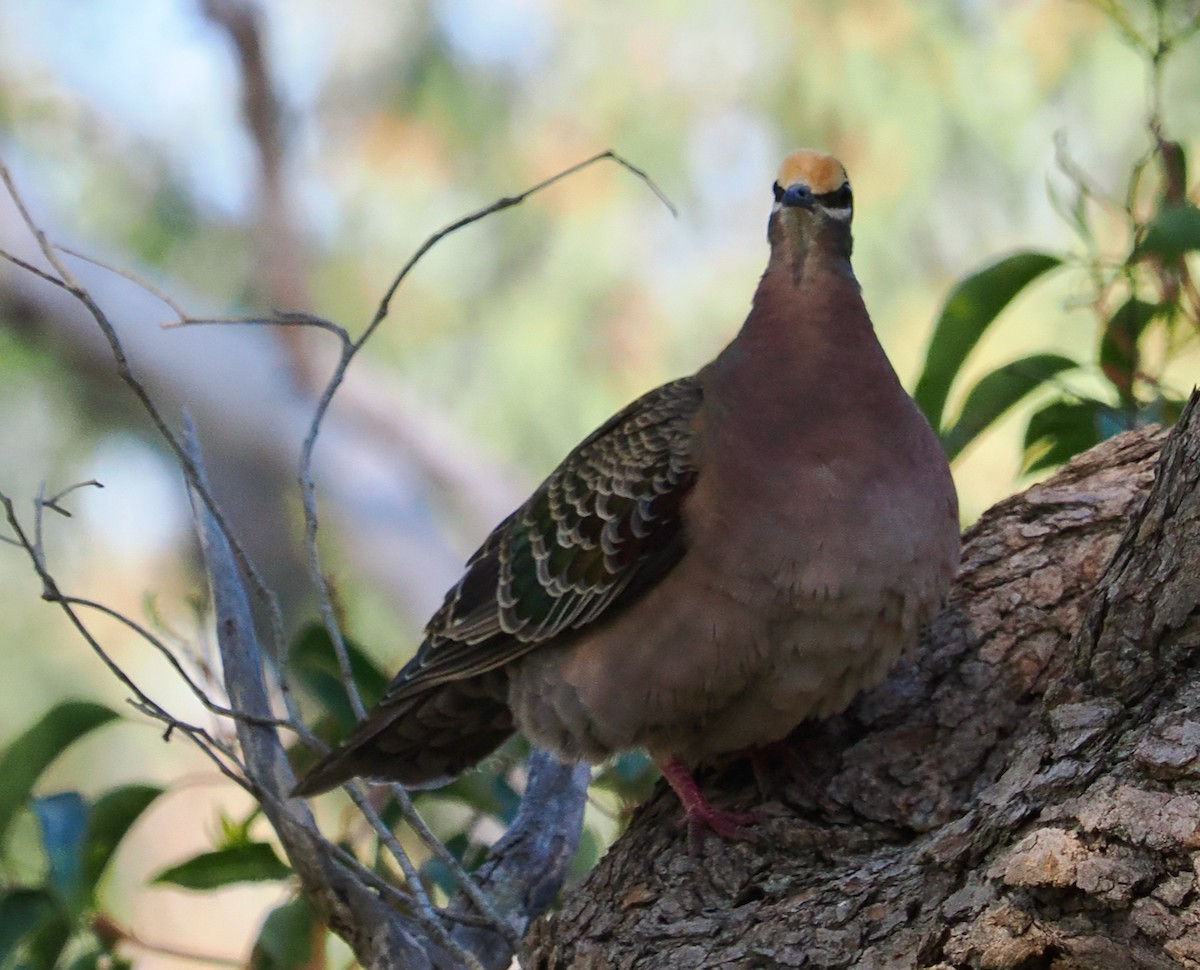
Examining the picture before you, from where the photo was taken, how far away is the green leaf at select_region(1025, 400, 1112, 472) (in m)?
3.05

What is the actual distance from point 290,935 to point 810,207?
5.90 ft

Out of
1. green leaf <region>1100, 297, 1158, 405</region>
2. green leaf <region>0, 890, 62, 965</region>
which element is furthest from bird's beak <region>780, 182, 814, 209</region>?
green leaf <region>0, 890, 62, 965</region>

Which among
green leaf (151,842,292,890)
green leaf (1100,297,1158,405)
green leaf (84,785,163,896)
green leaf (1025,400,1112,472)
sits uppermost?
green leaf (84,785,163,896)

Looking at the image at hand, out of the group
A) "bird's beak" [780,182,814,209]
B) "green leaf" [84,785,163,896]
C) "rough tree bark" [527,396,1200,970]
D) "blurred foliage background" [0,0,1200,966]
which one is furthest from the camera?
"blurred foliage background" [0,0,1200,966]

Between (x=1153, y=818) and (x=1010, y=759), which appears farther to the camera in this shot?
(x=1010, y=759)

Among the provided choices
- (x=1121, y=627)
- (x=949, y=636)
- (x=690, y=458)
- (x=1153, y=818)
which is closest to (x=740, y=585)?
(x=690, y=458)

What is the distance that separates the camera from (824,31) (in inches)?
335

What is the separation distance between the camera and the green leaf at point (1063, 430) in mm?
3047

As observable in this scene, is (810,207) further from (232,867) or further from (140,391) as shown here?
(232,867)

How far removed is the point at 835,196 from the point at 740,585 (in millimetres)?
788

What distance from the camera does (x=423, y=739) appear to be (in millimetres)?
3141

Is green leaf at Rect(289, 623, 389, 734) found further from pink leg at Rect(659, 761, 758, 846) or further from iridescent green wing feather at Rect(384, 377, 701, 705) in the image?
pink leg at Rect(659, 761, 758, 846)

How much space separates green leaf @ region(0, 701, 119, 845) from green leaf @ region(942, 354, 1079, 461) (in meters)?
1.82

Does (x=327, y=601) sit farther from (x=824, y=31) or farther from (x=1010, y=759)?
(x=824, y=31)
